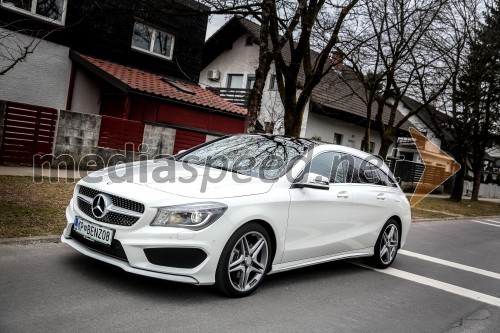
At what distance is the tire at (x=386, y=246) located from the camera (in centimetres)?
671

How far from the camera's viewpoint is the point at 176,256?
13.3 ft

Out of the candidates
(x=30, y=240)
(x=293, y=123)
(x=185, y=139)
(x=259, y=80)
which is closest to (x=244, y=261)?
(x=30, y=240)

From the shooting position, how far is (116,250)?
13.5 ft

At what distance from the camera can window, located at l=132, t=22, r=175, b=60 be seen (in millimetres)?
18672

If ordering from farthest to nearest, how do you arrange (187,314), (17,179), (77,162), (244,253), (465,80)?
(465,80)
(77,162)
(17,179)
(244,253)
(187,314)

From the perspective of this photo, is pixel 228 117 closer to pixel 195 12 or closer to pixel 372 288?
pixel 195 12

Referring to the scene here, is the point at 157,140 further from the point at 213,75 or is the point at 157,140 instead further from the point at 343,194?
the point at 213,75

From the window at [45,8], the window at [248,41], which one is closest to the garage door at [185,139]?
the window at [45,8]

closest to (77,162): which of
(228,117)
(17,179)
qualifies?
(17,179)

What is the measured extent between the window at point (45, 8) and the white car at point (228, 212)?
1170cm

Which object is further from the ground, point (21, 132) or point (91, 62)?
point (91, 62)

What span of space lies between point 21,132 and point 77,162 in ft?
5.19

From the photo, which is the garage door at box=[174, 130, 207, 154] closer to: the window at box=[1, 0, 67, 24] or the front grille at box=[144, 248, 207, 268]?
the window at box=[1, 0, 67, 24]

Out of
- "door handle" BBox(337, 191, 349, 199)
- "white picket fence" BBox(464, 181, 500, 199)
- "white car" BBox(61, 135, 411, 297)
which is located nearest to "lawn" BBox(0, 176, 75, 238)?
"white car" BBox(61, 135, 411, 297)
